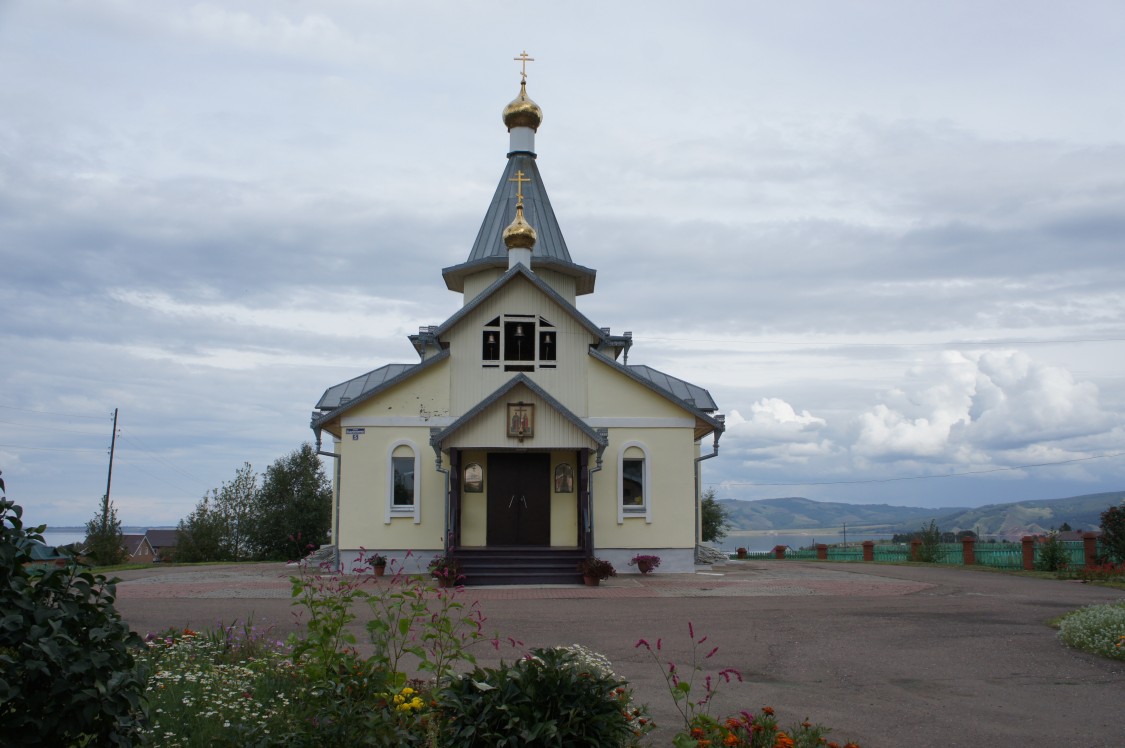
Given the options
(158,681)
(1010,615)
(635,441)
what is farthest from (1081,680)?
(635,441)

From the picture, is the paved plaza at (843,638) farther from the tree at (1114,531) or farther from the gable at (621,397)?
the gable at (621,397)

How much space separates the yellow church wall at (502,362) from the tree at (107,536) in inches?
581

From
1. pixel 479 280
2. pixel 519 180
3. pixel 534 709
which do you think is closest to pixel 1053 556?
pixel 479 280

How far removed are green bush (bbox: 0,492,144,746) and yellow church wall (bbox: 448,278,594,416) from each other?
17.5 metres

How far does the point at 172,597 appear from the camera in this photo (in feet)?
53.6

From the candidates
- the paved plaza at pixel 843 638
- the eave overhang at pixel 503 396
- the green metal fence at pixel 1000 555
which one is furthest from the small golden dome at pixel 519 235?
the green metal fence at pixel 1000 555

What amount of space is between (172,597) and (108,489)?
28978 millimetres

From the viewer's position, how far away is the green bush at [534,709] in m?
5.05

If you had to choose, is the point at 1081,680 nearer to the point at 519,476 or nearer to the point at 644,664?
the point at 644,664

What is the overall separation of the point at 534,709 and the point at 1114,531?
22355 millimetres

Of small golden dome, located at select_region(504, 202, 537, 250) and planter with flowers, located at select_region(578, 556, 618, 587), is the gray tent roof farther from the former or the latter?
planter with flowers, located at select_region(578, 556, 618, 587)

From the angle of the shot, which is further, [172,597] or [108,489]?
[108,489]

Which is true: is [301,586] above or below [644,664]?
above

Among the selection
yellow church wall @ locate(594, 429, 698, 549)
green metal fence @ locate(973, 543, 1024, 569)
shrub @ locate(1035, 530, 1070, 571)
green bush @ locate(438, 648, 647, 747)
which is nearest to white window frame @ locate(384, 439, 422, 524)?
yellow church wall @ locate(594, 429, 698, 549)
